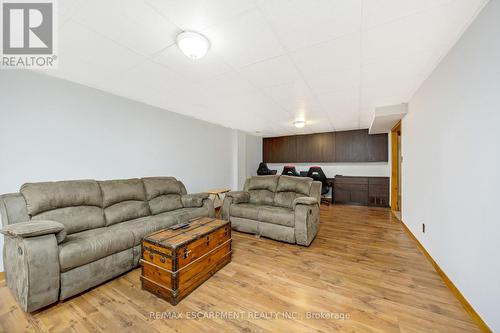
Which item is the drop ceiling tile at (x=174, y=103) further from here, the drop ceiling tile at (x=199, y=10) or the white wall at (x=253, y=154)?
the white wall at (x=253, y=154)

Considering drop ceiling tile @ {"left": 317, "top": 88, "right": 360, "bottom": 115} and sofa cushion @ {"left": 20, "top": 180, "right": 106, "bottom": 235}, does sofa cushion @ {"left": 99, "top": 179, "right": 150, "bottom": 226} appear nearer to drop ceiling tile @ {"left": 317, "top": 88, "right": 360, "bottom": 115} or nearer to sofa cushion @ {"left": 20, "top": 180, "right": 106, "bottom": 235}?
sofa cushion @ {"left": 20, "top": 180, "right": 106, "bottom": 235}

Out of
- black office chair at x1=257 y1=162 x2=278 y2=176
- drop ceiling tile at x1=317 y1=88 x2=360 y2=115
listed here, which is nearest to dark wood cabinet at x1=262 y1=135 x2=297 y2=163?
black office chair at x1=257 y1=162 x2=278 y2=176

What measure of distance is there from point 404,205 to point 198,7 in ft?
14.4

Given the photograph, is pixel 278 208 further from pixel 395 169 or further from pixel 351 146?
pixel 351 146

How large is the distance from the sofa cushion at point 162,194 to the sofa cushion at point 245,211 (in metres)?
0.92

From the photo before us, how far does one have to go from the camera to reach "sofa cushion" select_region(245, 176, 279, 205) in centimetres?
344

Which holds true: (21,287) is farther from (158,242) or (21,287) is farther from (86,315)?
(158,242)

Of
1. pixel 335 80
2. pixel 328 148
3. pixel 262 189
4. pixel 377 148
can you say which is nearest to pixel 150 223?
pixel 262 189

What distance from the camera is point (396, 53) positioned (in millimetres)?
1843

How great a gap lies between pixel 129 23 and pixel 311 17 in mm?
1451

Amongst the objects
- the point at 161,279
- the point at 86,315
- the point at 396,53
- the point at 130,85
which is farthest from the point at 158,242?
the point at 396,53

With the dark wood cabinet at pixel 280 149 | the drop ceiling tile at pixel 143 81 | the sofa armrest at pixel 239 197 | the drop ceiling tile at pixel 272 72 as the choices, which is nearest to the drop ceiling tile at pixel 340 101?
the drop ceiling tile at pixel 272 72

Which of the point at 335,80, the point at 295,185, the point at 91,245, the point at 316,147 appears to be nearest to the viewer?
the point at 91,245

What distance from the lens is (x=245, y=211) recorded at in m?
3.13
